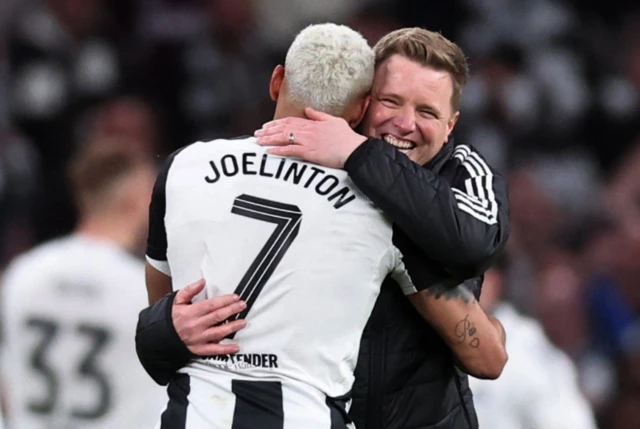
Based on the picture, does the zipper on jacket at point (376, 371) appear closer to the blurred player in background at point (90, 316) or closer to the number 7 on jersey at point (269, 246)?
the number 7 on jersey at point (269, 246)

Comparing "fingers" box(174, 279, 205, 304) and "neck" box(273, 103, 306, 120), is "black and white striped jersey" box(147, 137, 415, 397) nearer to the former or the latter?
"fingers" box(174, 279, 205, 304)

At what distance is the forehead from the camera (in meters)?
3.55

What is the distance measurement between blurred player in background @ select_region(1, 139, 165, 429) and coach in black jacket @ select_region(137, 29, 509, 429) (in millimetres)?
1546

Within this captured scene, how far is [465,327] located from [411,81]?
2.14 ft

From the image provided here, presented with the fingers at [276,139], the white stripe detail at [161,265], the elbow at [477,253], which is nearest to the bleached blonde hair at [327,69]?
the fingers at [276,139]

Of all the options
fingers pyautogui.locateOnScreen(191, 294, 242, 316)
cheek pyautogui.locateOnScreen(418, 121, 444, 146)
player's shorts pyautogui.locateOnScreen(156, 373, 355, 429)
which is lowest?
player's shorts pyautogui.locateOnScreen(156, 373, 355, 429)

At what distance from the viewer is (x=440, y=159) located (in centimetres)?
362

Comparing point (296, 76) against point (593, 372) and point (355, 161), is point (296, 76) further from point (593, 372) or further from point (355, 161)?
point (593, 372)

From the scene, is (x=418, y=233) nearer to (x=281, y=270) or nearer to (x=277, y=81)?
(x=281, y=270)

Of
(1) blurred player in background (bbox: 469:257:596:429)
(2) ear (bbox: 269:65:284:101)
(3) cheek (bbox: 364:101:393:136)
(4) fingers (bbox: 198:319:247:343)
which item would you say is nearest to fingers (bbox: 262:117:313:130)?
(2) ear (bbox: 269:65:284:101)

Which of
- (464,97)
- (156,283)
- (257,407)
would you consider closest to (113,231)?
(156,283)

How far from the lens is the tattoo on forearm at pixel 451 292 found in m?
3.41

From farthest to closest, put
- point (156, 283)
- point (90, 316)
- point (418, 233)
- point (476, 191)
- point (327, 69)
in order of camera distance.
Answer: point (90, 316)
point (156, 283)
point (476, 191)
point (327, 69)
point (418, 233)

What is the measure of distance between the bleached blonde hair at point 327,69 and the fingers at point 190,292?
51cm
